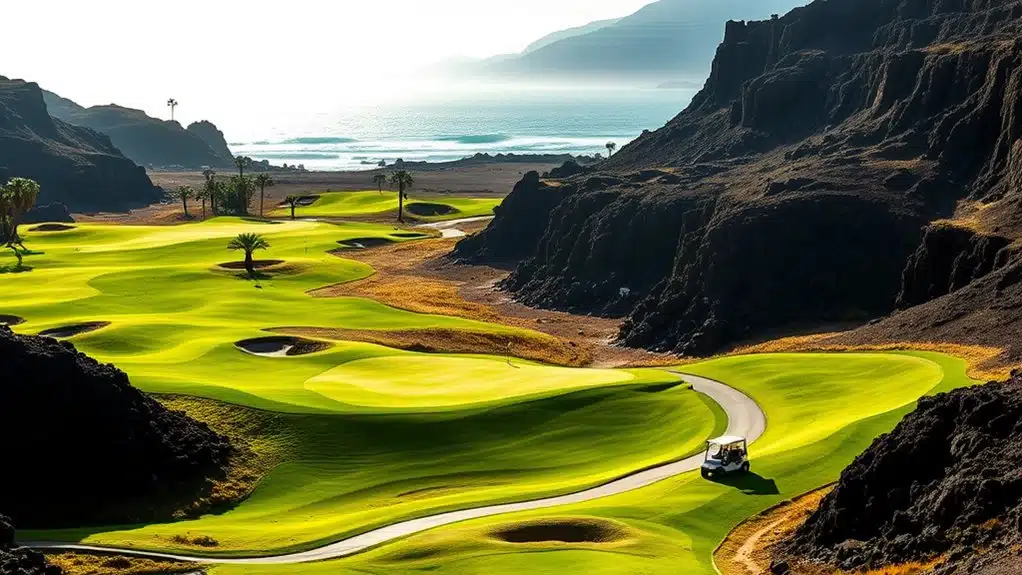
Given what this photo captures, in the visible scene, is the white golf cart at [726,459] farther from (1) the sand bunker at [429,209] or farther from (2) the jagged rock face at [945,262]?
(1) the sand bunker at [429,209]

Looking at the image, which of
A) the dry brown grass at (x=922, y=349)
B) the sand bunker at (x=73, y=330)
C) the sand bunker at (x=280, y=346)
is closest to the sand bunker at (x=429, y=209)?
the sand bunker at (x=73, y=330)

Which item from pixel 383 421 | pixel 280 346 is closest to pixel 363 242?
pixel 280 346

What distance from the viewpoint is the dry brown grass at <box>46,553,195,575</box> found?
3416 cm

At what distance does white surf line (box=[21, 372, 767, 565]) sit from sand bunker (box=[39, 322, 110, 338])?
38.3m

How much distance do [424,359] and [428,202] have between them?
384 feet

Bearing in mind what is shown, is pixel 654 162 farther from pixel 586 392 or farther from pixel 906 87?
pixel 586 392

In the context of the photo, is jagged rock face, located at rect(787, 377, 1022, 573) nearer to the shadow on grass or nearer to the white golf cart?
the shadow on grass

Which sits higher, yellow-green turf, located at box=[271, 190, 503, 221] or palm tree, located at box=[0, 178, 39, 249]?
palm tree, located at box=[0, 178, 39, 249]

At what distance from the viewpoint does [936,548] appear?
1107 inches

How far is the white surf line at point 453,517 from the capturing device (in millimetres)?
35125

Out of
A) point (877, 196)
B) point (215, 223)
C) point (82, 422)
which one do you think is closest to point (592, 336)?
point (877, 196)

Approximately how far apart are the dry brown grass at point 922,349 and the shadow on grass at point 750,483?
15430 millimetres

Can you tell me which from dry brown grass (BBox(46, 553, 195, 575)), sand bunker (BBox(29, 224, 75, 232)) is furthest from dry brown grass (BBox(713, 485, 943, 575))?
sand bunker (BBox(29, 224, 75, 232))

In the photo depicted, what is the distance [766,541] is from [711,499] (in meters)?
3.74
